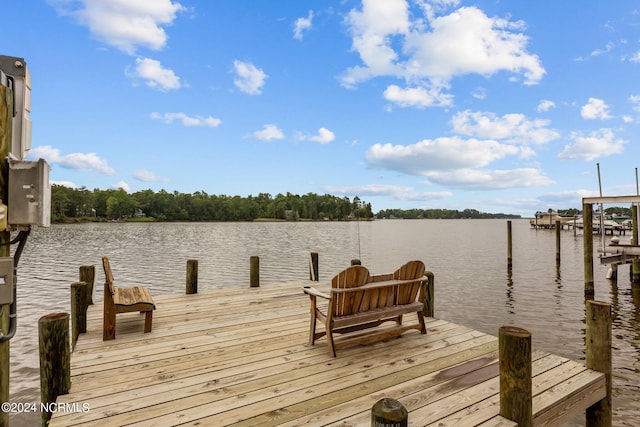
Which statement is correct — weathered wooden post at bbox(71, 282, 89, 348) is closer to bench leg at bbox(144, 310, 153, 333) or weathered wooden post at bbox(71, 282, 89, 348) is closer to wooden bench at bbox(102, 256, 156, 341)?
wooden bench at bbox(102, 256, 156, 341)

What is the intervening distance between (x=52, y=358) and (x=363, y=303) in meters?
3.60

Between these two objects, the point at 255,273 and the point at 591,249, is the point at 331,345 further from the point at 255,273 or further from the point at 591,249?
the point at 591,249

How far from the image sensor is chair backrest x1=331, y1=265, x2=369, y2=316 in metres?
4.55

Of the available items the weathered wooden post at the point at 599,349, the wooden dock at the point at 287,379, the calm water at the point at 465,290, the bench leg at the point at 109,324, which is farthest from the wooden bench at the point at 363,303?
the calm water at the point at 465,290

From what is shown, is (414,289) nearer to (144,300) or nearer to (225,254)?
(144,300)

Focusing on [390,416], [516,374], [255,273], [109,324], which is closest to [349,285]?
[516,374]

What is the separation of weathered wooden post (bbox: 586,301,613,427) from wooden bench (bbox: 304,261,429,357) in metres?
2.08

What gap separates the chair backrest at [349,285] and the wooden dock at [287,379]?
618 mm

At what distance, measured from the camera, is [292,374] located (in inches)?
161

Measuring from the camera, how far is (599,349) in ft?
14.0

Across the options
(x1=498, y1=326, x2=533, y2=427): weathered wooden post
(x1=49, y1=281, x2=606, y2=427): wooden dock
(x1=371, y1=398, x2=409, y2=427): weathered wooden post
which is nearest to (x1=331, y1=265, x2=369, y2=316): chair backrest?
(x1=49, y1=281, x2=606, y2=427): wooden dock

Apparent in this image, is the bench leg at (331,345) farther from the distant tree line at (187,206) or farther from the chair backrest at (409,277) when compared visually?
the distant tree line at (187,206)

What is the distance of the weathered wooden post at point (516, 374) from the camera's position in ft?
10.1

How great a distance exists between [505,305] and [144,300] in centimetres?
1295
